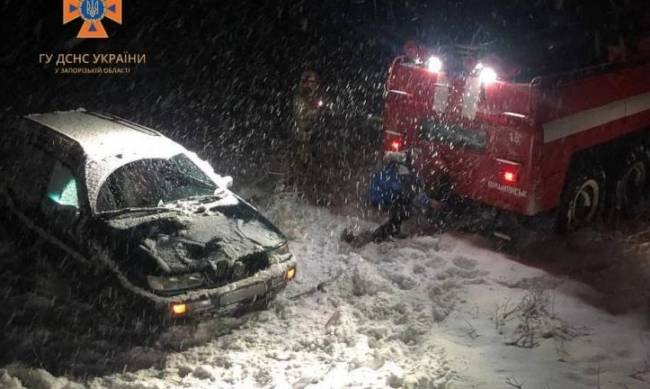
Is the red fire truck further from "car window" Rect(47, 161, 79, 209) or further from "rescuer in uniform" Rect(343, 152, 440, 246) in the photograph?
"car window" Rect(47, 161, 79, 209)

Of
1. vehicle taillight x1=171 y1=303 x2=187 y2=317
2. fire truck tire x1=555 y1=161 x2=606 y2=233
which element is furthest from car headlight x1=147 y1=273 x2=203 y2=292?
fire truck tire x1=555 y1=161 x2=606 y2=233

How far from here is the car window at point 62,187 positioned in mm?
5240

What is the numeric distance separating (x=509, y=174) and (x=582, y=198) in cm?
165

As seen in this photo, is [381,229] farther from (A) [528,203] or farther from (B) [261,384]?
(B) [261,384]

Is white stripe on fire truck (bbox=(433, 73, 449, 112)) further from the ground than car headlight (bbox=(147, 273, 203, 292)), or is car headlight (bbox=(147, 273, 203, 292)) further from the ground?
white stripe on fire truck (bbox=(433, 73, 449, 112))

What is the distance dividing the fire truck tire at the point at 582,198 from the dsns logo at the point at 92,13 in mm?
A: 9851

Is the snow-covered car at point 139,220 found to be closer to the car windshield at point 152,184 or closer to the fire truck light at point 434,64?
the car windshield at point 152,184

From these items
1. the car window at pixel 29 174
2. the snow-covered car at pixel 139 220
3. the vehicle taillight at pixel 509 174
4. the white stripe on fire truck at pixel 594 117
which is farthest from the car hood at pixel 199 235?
the white stripe on fire truck at pixel 594 117

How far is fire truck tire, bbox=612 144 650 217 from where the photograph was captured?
7.54 m

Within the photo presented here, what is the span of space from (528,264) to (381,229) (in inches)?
66.6

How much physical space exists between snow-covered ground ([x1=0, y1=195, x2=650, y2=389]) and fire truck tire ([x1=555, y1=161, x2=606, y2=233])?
0.40m

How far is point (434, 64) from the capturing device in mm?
6605

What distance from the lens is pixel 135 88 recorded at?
13.2 m

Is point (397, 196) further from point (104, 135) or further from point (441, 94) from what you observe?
point (104, 135)
